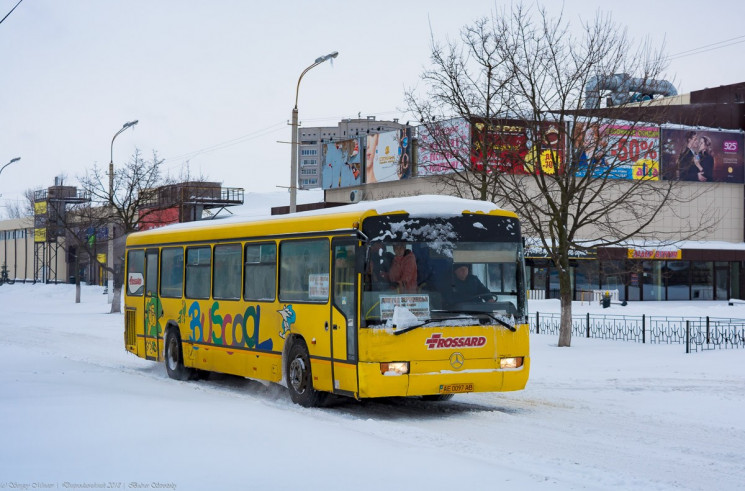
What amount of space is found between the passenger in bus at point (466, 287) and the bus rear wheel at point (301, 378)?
253 centimetres

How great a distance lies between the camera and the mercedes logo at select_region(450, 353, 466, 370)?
12672 mm

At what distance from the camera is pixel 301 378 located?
45.8 ft

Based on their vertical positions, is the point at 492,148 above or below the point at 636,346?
above

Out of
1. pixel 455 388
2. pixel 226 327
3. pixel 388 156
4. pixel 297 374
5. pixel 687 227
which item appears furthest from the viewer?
pixel 388 156

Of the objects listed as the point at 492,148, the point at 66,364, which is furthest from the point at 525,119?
the point at 66,364

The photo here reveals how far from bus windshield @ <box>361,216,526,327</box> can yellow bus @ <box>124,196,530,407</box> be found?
14 mm

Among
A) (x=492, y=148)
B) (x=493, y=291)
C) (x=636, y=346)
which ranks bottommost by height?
(x=636, y=346)

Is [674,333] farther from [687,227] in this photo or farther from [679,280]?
[687,227]

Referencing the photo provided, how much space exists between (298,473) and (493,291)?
5598 millimetres

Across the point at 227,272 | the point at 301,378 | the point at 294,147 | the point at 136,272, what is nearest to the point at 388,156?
the point at 294,147

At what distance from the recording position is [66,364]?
1880 cm

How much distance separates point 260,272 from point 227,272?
4.41 feet

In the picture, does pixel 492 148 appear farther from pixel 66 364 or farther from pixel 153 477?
pixel 153 477

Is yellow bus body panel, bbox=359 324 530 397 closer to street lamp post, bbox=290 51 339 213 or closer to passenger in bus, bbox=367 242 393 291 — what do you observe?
passenger in bus, bbox=367 242 393 291
